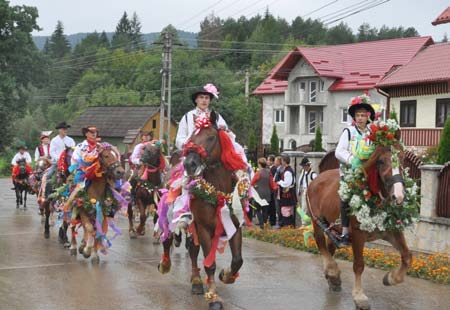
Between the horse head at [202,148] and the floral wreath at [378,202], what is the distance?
167 centimetres

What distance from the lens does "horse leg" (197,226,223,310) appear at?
8121 mm

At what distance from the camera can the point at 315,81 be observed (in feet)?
180

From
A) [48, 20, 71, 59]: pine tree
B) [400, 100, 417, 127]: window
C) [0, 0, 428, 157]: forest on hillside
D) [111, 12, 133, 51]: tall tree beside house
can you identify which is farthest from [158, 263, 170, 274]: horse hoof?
[48, 20, 71, 59]: pine tree

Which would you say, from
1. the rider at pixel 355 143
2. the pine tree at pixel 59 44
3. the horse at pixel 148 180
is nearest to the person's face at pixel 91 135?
the horse at pixel 148 180

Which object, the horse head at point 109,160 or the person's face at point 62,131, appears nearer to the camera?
the horse head at point 109,160

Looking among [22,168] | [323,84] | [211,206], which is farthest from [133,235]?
[323,84]

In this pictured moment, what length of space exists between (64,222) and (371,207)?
7.82 m

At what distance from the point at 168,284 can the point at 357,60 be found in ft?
150

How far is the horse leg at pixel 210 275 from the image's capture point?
26.6 feet

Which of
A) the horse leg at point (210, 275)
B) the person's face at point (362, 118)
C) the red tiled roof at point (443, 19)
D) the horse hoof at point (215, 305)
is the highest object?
the red tiled roof at point (443, 19)

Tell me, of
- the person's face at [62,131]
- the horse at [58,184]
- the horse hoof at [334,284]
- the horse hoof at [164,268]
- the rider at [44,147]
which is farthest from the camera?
the rider at [44,147]

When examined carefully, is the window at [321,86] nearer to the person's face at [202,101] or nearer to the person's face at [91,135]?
the person's face at [91,135]

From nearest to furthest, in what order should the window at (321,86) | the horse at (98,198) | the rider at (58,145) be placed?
1. the horse at (98,198)
2. the rider at (58,145)
3. the window at (321,86)

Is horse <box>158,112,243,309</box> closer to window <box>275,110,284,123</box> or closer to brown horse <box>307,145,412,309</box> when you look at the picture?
brown horse <box>307,145,412,309</box>
